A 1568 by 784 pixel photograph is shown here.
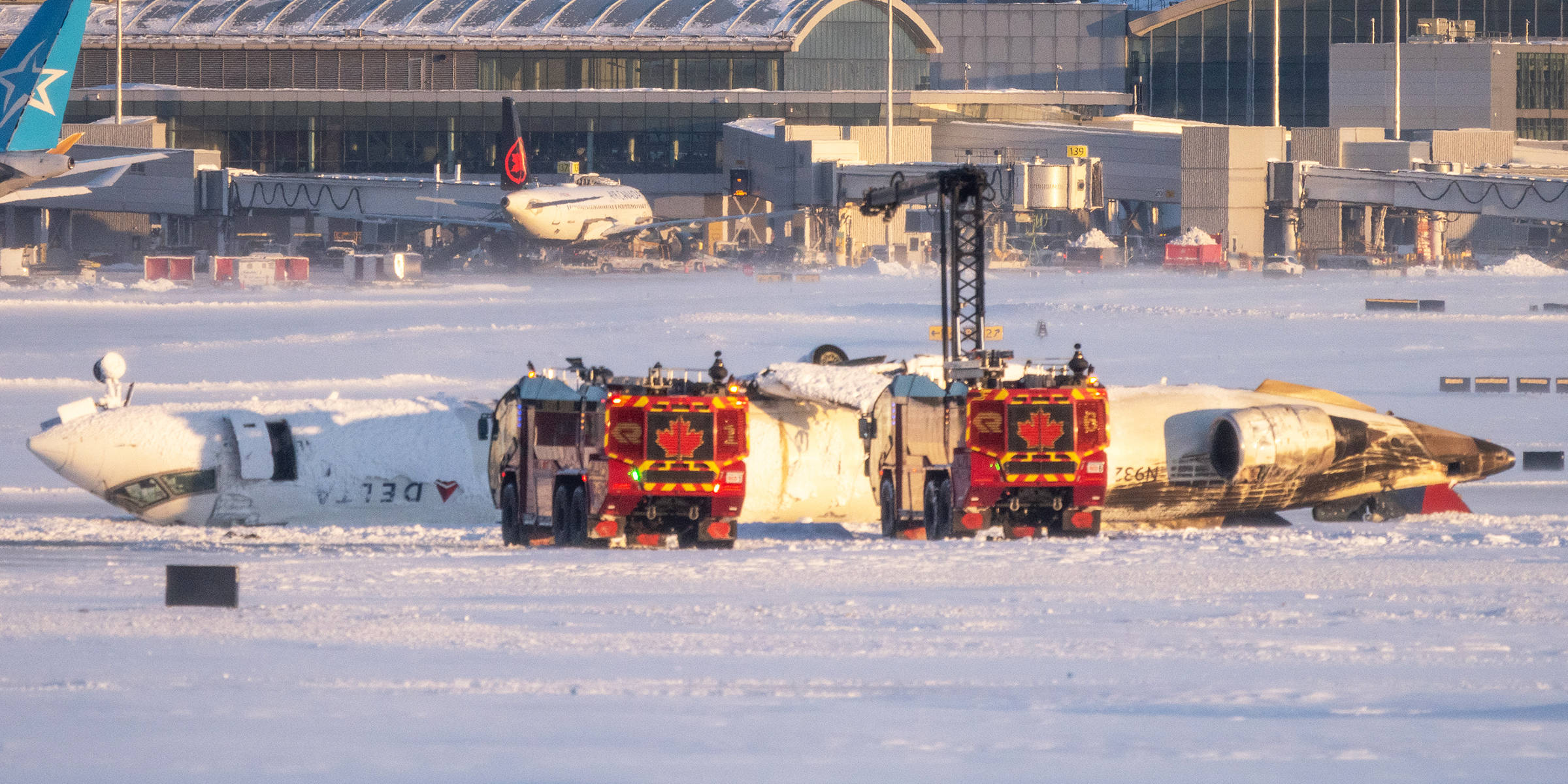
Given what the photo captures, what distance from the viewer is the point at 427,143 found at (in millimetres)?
144375

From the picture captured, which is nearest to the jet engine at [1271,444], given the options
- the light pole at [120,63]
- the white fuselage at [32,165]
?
the white fuselage at [32,165]

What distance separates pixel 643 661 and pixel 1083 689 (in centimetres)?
453

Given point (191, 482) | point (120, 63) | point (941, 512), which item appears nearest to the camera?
point (941, 512)

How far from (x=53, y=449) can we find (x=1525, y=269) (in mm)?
84056

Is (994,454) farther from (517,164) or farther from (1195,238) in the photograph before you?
(517,164)

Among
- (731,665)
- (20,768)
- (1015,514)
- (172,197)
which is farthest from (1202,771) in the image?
(172,197)

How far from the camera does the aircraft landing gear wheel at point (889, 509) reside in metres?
34.9

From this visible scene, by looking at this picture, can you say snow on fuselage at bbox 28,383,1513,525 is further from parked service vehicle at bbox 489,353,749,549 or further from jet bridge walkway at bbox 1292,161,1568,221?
jet bridge walkway at bbox 1292,161,1568,221

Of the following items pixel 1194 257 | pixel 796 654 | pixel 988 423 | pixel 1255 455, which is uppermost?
pixel 1194 257

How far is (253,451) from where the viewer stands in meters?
36.8

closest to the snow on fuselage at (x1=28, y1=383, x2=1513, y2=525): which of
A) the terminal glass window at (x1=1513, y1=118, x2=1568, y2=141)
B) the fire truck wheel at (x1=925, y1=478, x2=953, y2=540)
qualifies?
the fire truck wheel at (x1=925, y1=478, x2=953, y2=540)

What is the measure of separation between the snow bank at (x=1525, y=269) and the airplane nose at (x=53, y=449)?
79.6 m

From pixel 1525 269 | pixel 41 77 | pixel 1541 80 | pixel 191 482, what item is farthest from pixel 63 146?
pixel 1541 80

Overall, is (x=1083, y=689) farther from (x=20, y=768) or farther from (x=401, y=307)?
(x=401, y=307)
